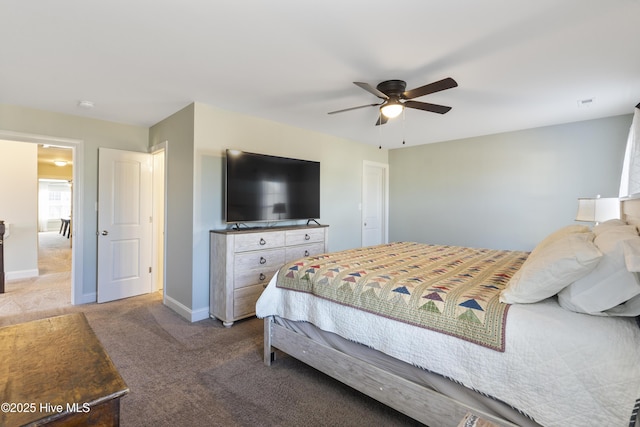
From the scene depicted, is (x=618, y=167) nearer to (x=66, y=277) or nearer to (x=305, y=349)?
(x=305, y=349)

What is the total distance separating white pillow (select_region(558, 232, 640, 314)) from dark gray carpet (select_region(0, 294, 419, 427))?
1.15 m

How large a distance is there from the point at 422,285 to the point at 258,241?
2.03m

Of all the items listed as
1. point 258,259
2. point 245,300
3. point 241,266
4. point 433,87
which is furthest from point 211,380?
point 433,87

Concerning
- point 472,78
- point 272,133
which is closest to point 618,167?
point 472,78

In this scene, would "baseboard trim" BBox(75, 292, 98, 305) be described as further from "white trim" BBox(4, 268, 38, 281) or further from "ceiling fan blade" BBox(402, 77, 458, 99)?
"ceiling fan blade" BBox(402, 77, 458, 99)

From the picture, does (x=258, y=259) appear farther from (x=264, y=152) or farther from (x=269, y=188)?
(x=264, y=152)

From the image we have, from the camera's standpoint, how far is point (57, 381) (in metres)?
0.86

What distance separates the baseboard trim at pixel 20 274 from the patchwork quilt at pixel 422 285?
17.6 ft

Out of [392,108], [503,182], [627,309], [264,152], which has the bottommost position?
→ [627,309]

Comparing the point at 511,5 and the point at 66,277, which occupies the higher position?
the point at 511,5

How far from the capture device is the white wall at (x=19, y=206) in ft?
16.2

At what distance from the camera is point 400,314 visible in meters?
1.58

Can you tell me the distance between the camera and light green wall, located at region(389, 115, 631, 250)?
3832mm

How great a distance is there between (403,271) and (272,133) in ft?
8.86
